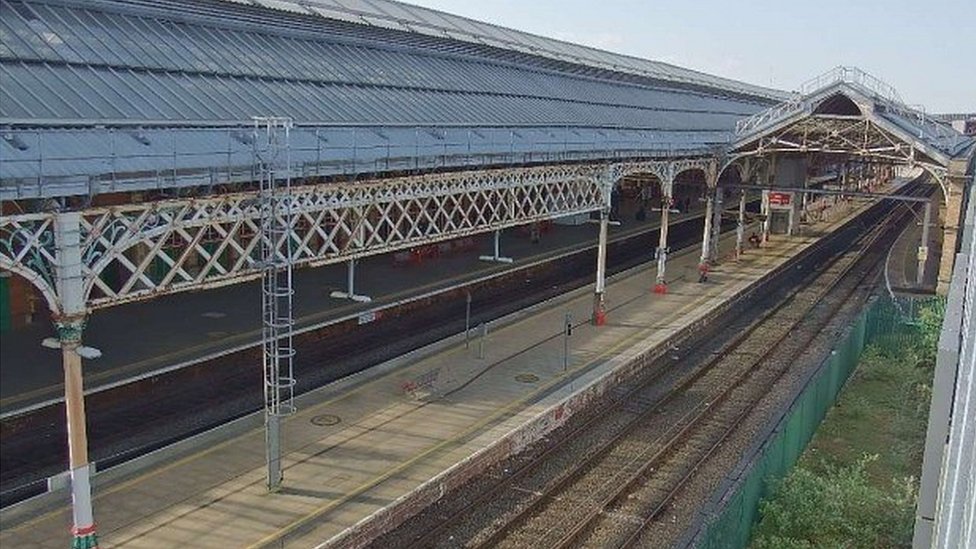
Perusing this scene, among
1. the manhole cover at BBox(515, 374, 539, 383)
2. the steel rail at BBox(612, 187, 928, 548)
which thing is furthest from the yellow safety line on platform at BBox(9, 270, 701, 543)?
the steel rail at BBox(612, 187, 928, 548)

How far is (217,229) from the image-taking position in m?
17.3

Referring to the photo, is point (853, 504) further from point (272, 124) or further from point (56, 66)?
point (56, 66)

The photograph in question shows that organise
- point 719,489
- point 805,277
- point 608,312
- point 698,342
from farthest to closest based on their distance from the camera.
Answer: point 805,277 < point 608,312 < point 698,342 < point 719,489

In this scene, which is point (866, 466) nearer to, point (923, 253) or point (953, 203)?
point (953, 203)

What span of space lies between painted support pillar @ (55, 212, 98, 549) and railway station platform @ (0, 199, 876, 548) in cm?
114

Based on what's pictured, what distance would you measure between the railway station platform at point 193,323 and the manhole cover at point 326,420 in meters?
4.08

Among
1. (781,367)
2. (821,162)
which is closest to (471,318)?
(781,367)

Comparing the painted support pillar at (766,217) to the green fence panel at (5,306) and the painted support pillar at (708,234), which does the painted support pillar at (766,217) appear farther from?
the green fence panel at (5,306)

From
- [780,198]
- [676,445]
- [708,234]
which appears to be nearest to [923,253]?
[708,234]

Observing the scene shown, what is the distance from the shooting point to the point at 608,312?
3319 cm

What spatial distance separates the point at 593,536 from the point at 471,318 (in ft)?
54.0

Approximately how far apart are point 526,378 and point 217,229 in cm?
1037

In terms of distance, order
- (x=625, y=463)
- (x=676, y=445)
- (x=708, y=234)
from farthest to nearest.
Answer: (x=708, y=234) < (x=676, y=445) < (x=625, y=463)

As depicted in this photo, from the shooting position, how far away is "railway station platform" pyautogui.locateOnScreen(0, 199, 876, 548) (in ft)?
49.5
